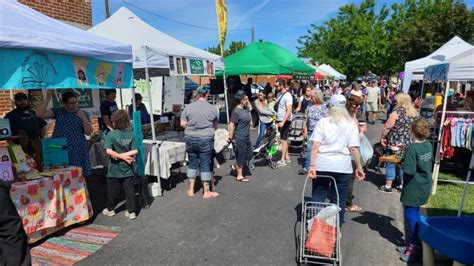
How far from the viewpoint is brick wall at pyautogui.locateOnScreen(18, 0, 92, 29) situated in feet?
27.4

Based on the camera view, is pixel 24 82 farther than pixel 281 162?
No

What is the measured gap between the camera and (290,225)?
4691 millimetres

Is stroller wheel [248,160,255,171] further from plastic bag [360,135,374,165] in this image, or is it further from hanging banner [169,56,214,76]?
plastic bag [360,135,374,165]

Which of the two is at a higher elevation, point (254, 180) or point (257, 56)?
point (257, 56)

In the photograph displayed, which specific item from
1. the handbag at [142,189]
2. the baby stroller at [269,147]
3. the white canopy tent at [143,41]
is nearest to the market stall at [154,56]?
the white canopy tent at [143,41]

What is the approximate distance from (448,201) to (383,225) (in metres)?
1.53

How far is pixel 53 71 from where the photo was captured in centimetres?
399

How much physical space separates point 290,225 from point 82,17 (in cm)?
841

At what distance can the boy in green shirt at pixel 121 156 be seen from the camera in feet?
15.4

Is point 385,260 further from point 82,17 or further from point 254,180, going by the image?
point 82,17

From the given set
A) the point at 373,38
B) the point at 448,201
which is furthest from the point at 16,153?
the point at 373,38

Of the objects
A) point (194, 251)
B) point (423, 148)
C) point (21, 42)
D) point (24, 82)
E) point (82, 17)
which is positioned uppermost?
point (82, 17)

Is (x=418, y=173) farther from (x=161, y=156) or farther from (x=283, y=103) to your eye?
(x=283, y=103)

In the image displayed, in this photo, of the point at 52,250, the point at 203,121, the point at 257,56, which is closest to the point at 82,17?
the point at 257,56
